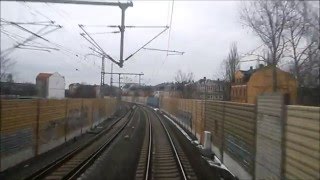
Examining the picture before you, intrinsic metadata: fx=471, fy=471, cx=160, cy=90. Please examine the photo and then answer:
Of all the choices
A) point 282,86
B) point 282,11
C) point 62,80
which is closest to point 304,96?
point 282,11

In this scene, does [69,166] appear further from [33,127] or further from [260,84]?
[260,84]

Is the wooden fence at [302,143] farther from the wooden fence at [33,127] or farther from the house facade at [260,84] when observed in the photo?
the house facade at [260,84]

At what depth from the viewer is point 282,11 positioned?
106ft

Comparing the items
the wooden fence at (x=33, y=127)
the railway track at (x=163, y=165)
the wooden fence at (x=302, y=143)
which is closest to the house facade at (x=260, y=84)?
the railway track at (x=163, y=165)

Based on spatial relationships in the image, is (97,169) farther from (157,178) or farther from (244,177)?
(244,177)

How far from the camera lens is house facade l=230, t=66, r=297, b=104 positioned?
42.5 metres

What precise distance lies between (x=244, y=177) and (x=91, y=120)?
28153 millimetres

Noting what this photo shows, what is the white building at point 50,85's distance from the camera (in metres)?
65.7

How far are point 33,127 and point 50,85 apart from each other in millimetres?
50968

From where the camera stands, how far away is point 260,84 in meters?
55.9

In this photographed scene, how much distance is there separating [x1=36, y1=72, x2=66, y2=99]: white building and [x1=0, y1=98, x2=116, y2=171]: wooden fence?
3568 centimetres

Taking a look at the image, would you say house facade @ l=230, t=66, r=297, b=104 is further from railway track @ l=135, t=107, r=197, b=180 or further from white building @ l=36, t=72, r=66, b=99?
white building @ l=36, t=72, r=66, b=99

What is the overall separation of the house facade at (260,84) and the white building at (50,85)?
83.6 feet

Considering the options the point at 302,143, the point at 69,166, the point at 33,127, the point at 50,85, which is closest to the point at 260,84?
the point at 50,85
